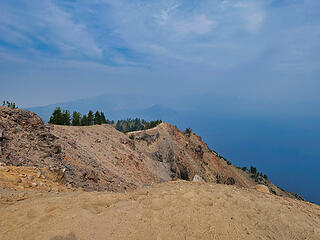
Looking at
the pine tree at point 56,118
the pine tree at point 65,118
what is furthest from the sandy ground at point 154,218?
the pine tree at point 65,118

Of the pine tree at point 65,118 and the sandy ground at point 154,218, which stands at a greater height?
the pine tree at point 65,118

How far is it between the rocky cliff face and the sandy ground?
234 inches

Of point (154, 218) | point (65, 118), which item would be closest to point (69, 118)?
point (65, 118)

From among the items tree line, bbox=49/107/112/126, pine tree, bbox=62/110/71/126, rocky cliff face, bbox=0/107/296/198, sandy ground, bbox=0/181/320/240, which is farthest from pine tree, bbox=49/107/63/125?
sandy ground, bbox=0/181/320/240

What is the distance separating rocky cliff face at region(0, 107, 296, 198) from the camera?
530 inches

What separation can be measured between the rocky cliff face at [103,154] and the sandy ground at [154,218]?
19.5 feet

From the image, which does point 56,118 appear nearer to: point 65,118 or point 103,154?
point 65,118

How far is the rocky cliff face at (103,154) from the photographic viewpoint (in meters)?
13.5

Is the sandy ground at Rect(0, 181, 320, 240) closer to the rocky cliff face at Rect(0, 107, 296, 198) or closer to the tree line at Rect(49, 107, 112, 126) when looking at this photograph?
the rocky cliff face at Rect(0, 107, 296, 198)

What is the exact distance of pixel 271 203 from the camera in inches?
332

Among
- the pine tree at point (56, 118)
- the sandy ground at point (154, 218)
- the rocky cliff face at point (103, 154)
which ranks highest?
the pine tree at point (56, 118)

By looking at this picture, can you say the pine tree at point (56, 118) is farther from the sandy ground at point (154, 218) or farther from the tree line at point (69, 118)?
the sandy ground at point (154, 218)

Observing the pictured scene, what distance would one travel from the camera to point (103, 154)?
85.3 feet

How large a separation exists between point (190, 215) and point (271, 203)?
4.55 metres
